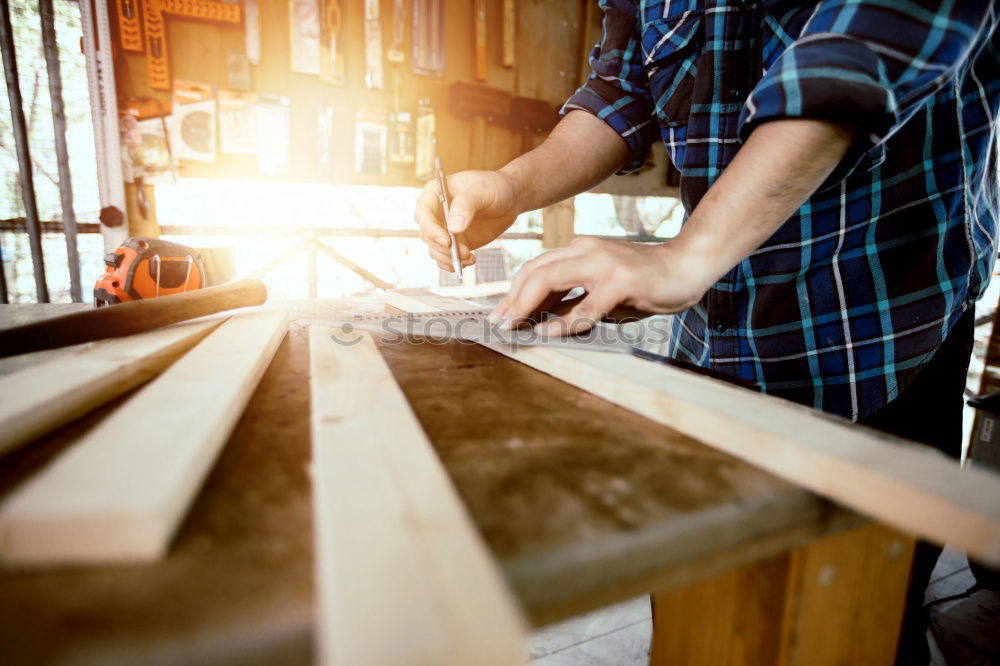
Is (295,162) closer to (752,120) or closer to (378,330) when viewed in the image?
(378,330)

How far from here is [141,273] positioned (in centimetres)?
164

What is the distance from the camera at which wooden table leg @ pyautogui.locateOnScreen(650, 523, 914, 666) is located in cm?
67

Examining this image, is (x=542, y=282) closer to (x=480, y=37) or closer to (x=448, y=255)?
(x=448, y=255)

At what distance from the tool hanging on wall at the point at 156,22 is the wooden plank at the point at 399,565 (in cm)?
395

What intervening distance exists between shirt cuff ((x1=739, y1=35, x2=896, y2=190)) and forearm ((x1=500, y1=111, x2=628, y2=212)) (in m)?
0.73

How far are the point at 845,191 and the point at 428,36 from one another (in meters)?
3.80

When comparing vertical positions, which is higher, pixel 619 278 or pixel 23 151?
pixel 23 151

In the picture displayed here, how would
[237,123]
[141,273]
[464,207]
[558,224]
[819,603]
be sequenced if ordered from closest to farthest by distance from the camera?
[819,603], [464,207], [141,273], [237,123], [558,224]

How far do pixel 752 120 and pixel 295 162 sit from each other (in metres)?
3.69

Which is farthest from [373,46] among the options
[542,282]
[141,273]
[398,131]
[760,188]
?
[760,188]

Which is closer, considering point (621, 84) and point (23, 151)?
point (621, 84)

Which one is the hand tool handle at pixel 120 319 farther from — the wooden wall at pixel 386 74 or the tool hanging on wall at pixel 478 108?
the tool hanging on wall at pixel 478 108

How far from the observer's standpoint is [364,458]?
510 mm

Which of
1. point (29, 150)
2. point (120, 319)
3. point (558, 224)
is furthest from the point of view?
point (558, 224)
